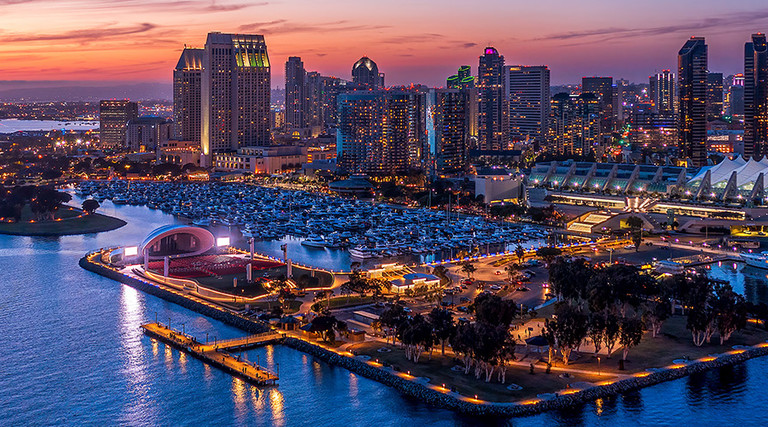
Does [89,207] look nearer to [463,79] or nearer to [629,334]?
[629,334]

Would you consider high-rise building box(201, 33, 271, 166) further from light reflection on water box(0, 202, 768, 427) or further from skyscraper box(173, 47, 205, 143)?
light reflection on water box(0, 202, 768, 427)

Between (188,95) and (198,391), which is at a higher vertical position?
(188,95)

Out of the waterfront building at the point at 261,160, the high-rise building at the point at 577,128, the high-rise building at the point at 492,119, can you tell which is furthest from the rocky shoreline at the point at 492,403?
the high-rise building at the point at 492,119

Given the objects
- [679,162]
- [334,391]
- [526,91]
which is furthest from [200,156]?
[334,391]

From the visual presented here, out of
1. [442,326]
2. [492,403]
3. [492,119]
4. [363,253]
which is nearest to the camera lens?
[492,403]

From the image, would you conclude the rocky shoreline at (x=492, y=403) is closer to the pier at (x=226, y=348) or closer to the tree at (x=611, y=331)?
the pier at (x=226, y=348)

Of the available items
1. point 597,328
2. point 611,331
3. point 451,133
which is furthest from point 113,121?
point 611,331
